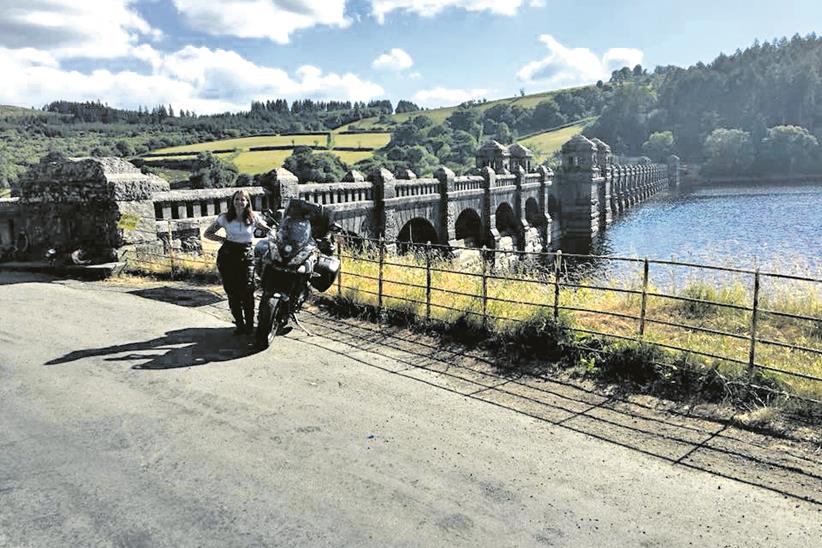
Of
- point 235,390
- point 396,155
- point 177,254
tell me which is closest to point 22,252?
point 177,254

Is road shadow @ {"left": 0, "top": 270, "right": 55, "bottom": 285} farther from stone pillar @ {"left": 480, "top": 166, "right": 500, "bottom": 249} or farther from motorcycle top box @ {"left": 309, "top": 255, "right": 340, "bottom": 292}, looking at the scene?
stone pillar @ {"left": 480, "top": 166, "right": 500, "bottom": 249}

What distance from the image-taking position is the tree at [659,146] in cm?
11031

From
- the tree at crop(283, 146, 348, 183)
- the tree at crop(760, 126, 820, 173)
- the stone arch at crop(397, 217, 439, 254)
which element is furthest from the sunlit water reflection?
the tree at crop(760, 126, 820, 173)

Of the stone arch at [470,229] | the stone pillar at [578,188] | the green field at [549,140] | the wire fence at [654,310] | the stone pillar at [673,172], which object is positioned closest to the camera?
the wire fence at [654,310]

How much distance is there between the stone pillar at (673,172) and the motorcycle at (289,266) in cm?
9933

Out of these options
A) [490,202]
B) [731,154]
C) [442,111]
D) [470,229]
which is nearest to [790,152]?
[731,154]

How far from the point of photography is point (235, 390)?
536 centimetres

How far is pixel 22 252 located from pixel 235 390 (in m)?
8.38

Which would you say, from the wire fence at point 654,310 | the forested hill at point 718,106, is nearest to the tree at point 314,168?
the wire fence at point 654,310

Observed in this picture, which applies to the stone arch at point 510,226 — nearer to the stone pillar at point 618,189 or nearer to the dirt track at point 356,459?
the stone pillar at point 618,189

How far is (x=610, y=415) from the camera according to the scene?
4.98 metres

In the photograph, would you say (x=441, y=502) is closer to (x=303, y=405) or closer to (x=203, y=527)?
(x=203, y=527)

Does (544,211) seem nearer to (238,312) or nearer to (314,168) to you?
(314,168)

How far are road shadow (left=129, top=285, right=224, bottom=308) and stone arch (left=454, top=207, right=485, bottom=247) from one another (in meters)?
21.8
